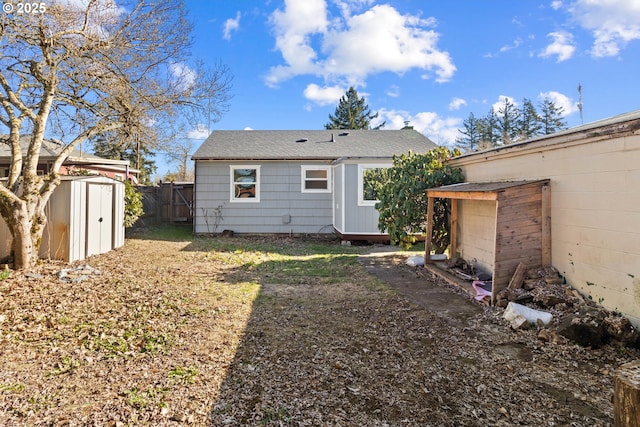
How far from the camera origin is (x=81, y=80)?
21.9 ft

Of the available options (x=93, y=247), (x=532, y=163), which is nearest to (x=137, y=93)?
(x=93, y=247)

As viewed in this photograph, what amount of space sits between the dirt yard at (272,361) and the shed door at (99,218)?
219 centimetres

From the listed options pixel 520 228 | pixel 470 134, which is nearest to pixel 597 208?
pixel 520 228

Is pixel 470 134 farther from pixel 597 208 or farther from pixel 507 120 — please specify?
pixel 597 208

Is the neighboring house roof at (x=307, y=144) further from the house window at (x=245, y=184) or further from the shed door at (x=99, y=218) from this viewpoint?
the shed door at (x=99, y=218)

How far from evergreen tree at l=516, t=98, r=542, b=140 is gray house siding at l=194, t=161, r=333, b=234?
25093mm

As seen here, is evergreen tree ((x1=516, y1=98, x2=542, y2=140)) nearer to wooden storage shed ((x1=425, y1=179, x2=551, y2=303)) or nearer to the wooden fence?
the wooden fence

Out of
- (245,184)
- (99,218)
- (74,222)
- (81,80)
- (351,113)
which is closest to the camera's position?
(81,80)

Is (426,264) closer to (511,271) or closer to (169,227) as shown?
(511,271)

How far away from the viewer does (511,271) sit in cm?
461

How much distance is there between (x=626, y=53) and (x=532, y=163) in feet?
44.3

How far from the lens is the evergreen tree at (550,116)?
28.9 m

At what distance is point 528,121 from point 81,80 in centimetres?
3283

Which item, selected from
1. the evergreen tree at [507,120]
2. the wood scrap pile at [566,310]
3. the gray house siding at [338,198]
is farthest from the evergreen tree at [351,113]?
the wood scrap pile at [566,310]
